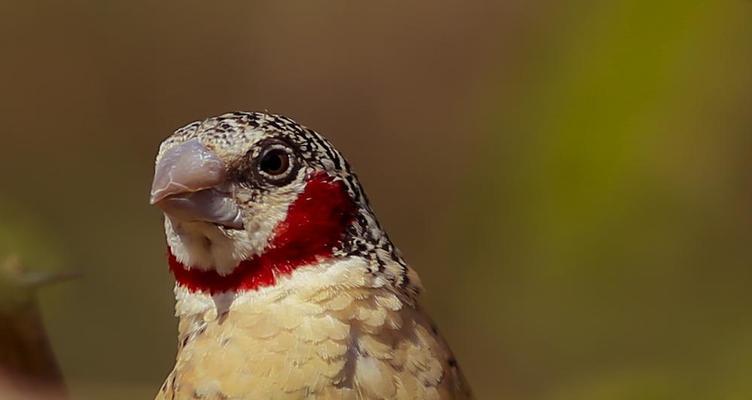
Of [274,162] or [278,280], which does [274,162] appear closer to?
[274,162]

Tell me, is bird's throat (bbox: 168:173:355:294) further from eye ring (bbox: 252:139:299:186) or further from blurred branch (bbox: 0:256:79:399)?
blurred branch (bbox: 0:256:79:399)

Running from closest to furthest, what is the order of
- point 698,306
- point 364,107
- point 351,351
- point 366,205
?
point 351,351 → point 366,205 → point 698,306 → point 364,107

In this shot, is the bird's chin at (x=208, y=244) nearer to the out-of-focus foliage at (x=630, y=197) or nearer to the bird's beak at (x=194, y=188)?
the bird's beak at (x=194, y=188)

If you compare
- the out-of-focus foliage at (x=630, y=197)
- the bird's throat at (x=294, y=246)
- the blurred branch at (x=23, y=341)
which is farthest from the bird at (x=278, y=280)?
the out-of-focus foliage at (x=630, y=197)

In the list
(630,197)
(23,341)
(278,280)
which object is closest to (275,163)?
(278,280)

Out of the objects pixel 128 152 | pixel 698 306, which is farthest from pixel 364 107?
pixel 698 306

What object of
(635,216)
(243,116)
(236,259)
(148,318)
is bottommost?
(148,318)

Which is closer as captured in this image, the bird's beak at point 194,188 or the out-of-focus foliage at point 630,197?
the bird's beak at point 194,188

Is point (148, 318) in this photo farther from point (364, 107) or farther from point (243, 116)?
point (243, 116)
